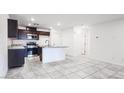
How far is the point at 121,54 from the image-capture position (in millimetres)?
4082

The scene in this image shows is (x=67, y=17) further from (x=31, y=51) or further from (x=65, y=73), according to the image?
(x=31, y=51)

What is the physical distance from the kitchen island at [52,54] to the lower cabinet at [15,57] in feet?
3.81

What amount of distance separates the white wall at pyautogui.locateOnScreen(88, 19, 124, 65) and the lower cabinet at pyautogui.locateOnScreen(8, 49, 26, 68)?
449 cm

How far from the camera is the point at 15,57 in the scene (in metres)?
3.42

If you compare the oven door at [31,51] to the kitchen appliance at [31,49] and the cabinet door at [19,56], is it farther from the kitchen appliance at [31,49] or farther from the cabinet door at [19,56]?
the cabinet door at [19,56]

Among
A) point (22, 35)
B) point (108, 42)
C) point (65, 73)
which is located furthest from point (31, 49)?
point (108, 42)

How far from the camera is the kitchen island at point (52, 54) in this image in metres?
4.39

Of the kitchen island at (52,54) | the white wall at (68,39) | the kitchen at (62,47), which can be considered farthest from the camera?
the white wall at (68,39)

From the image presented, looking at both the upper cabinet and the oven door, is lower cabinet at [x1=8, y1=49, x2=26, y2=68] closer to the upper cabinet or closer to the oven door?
the upper cabinet

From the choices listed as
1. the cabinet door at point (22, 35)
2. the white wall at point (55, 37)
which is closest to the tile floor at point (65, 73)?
the cabinet door at point (22, 35)

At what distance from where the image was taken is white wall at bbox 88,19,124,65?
4.12 m
